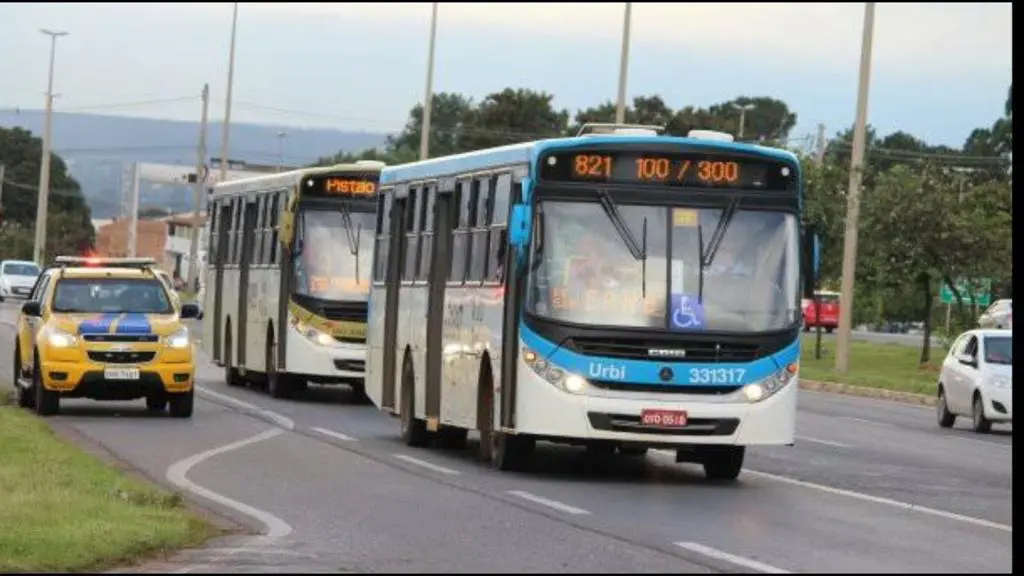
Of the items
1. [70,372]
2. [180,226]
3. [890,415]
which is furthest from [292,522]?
[180,226]

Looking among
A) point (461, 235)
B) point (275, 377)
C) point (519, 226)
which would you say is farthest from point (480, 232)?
point (275, 377)

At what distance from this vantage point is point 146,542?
14.3m

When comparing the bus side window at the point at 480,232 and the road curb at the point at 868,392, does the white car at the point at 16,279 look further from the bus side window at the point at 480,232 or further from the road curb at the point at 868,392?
the bus side window at the point at 480,232

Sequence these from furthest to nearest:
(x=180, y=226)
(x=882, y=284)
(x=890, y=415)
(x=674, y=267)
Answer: (x=180, y=226)
(x=882, y=284)
(x=890, y=415)
(x=674, y=267)

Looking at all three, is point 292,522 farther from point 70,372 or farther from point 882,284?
point 882,284

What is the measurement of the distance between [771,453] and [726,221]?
5919mm

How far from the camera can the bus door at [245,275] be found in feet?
120

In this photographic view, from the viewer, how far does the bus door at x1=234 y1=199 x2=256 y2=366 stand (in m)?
36.5

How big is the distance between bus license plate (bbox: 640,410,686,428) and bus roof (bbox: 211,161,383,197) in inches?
552

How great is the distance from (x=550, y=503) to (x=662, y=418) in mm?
2279

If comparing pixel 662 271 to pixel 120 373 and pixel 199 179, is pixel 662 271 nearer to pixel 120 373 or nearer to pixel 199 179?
pixel 120 373

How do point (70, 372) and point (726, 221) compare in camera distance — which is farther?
point (70, 372)

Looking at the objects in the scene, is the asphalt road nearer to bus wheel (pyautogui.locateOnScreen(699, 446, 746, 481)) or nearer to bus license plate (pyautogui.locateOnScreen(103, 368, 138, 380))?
bus wheel (pyautogui.locateOnScreen(699, 446, 746, 481))

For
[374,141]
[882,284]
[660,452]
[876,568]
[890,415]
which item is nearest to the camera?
[876,568]
